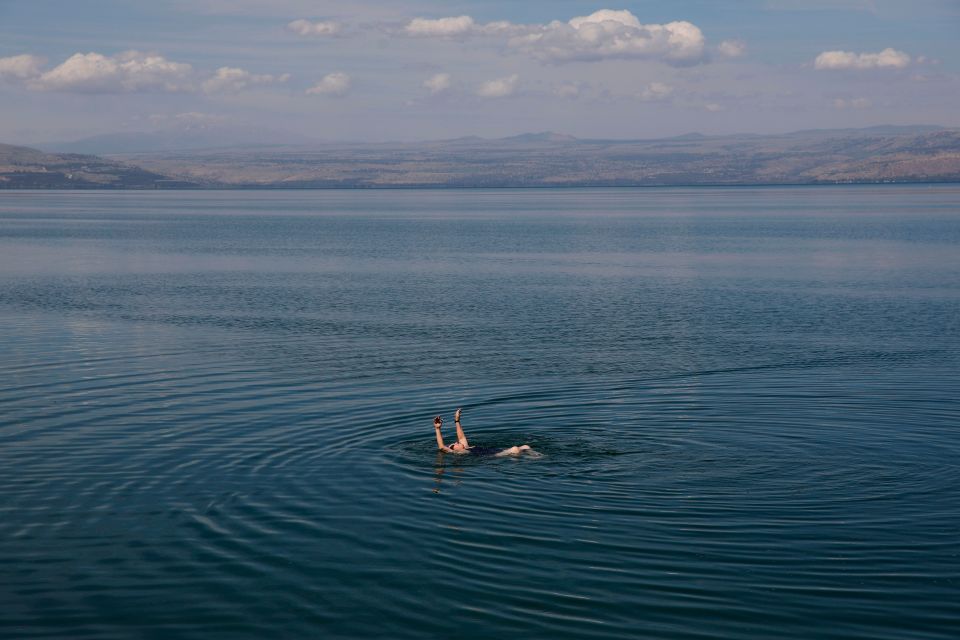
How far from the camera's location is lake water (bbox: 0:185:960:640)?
1794 centimetres

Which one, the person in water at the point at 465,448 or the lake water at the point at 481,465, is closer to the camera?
the lake water at the point at 481,465

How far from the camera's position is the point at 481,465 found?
86.8 ft

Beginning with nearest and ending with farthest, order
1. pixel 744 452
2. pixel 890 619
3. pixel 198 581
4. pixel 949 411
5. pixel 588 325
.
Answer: pixel 890 619 → pixel 198 581 → pixel 744 452 → pixel 949 411 → pixel 588 325

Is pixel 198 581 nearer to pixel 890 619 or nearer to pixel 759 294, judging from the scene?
pixel 890 619

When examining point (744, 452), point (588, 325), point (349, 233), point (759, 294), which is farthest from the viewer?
point (349, 233)

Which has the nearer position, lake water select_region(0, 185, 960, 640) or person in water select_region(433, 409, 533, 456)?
lake water select_region(0, 185, 960, 640)

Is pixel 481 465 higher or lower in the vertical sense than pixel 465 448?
lower

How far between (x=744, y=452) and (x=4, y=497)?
17.7 m

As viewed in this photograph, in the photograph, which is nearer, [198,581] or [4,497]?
[198,581]

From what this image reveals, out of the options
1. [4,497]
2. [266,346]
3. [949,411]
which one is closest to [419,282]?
[266,346]

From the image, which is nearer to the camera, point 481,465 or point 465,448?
point 481,465

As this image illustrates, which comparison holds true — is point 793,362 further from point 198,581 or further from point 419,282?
point 419,282

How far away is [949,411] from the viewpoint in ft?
104

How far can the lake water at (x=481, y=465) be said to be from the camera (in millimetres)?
17938
